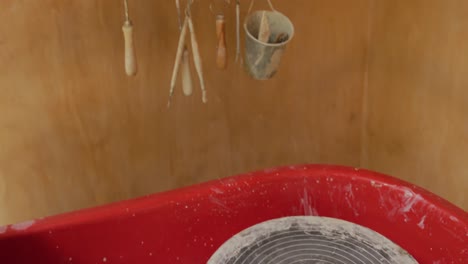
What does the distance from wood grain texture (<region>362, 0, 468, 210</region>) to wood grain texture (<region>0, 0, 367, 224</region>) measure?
0.07 meters

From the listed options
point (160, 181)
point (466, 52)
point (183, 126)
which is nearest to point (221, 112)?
point (183, 126)

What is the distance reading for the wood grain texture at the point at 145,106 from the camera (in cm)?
126

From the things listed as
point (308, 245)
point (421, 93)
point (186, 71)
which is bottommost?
point (308, 245)

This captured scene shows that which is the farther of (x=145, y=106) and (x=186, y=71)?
(x=145, y=106)

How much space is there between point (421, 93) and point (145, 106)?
2.56 feet

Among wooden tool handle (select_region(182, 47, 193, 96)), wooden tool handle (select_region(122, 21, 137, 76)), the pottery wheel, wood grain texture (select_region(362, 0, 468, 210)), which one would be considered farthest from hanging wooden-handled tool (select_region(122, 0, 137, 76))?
wood grain texture (select_region(362, 0, 468, 210))

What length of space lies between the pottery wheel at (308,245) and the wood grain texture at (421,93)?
1.40 ft

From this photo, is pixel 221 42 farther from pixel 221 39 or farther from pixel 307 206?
pixel 307 206

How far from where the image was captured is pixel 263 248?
1170 millimetres

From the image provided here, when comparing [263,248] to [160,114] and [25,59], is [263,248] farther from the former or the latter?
[25,59]

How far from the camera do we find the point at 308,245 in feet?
3.89

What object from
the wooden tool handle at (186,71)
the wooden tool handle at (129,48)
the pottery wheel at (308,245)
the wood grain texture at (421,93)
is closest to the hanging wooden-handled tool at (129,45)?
the wooden tool handle at (129,48)

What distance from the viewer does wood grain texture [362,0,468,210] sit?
4.50 ft

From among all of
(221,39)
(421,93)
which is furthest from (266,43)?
Result: (421,93)
